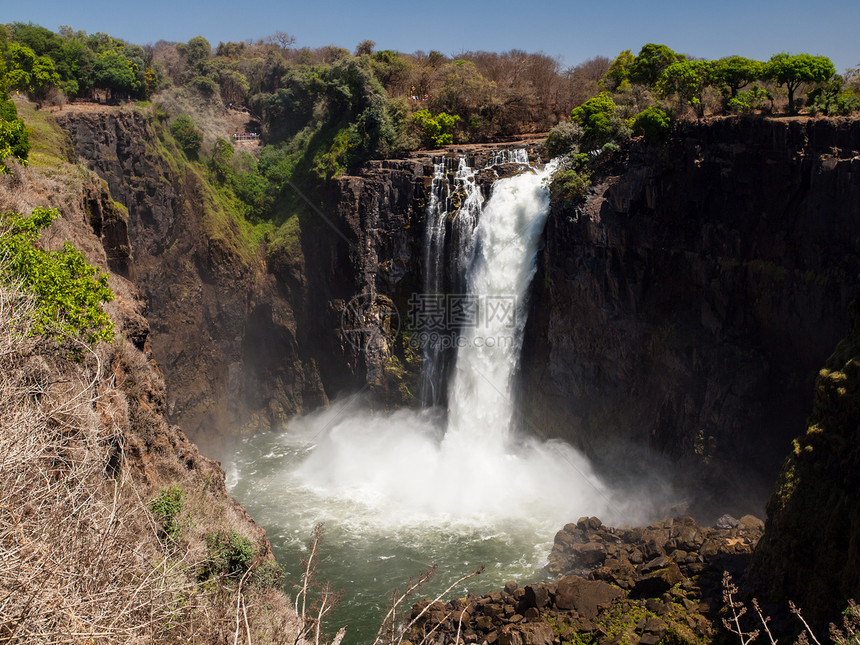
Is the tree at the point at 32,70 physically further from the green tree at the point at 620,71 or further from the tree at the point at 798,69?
the tree at the point at 798,69

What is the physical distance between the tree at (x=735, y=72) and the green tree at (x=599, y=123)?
4081 mm

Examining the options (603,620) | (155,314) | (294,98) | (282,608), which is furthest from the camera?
(294,98)

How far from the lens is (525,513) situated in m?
27.2

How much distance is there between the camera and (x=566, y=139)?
30156mm

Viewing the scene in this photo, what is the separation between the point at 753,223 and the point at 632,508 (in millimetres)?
11911

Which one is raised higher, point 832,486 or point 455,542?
point 832,486

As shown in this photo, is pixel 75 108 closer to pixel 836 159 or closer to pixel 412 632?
pixel 412 632

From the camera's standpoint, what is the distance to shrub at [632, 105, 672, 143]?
25.4m

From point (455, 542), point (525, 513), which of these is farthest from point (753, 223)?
point (455, 542)

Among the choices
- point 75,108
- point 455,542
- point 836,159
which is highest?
point 75,108

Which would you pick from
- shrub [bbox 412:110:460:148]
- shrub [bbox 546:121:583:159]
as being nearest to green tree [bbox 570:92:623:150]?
shrub [bbox 546:121:583:159]

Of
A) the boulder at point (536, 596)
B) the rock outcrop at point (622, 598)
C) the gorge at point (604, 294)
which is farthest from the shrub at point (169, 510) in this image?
the gorge at point (604, 294)

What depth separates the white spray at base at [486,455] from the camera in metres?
27.6

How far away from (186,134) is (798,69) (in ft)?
109
